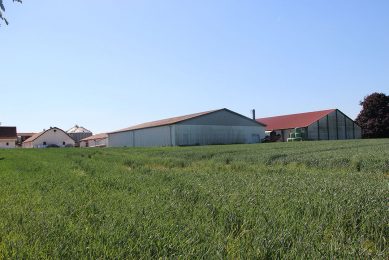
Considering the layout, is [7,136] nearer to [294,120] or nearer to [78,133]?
[78,133]

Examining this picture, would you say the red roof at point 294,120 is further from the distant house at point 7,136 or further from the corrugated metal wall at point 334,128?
the distant house at point 7,136

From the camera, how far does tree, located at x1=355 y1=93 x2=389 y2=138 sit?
57.8 m

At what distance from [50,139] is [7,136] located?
8585 millimetres

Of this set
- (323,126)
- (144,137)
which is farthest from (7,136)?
(323,126)

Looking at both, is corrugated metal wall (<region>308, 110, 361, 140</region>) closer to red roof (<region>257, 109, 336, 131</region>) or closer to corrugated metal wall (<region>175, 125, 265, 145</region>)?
red roof (<region>257, 109, 336, 131</region>)

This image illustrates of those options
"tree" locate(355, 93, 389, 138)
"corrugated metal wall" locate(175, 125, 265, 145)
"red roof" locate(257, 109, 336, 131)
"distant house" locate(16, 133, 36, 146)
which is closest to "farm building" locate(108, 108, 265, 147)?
"corrugated metal wall" locate(175, 125, 265, 145)

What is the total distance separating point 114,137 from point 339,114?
118 ft

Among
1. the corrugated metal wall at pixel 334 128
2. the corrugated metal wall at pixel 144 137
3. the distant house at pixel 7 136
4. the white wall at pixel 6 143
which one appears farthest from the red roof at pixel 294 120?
the white wall at pixel 6 143

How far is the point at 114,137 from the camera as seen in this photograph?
66688 mm

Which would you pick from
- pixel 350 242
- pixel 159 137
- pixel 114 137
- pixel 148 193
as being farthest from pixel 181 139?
pixel 350 242

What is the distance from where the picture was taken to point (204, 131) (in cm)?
5056

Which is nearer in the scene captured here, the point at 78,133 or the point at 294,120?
the point at 294,120

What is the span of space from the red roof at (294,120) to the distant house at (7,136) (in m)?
47.9

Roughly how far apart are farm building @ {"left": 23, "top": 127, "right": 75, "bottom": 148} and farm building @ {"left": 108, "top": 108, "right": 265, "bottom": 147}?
2429 centimetres
